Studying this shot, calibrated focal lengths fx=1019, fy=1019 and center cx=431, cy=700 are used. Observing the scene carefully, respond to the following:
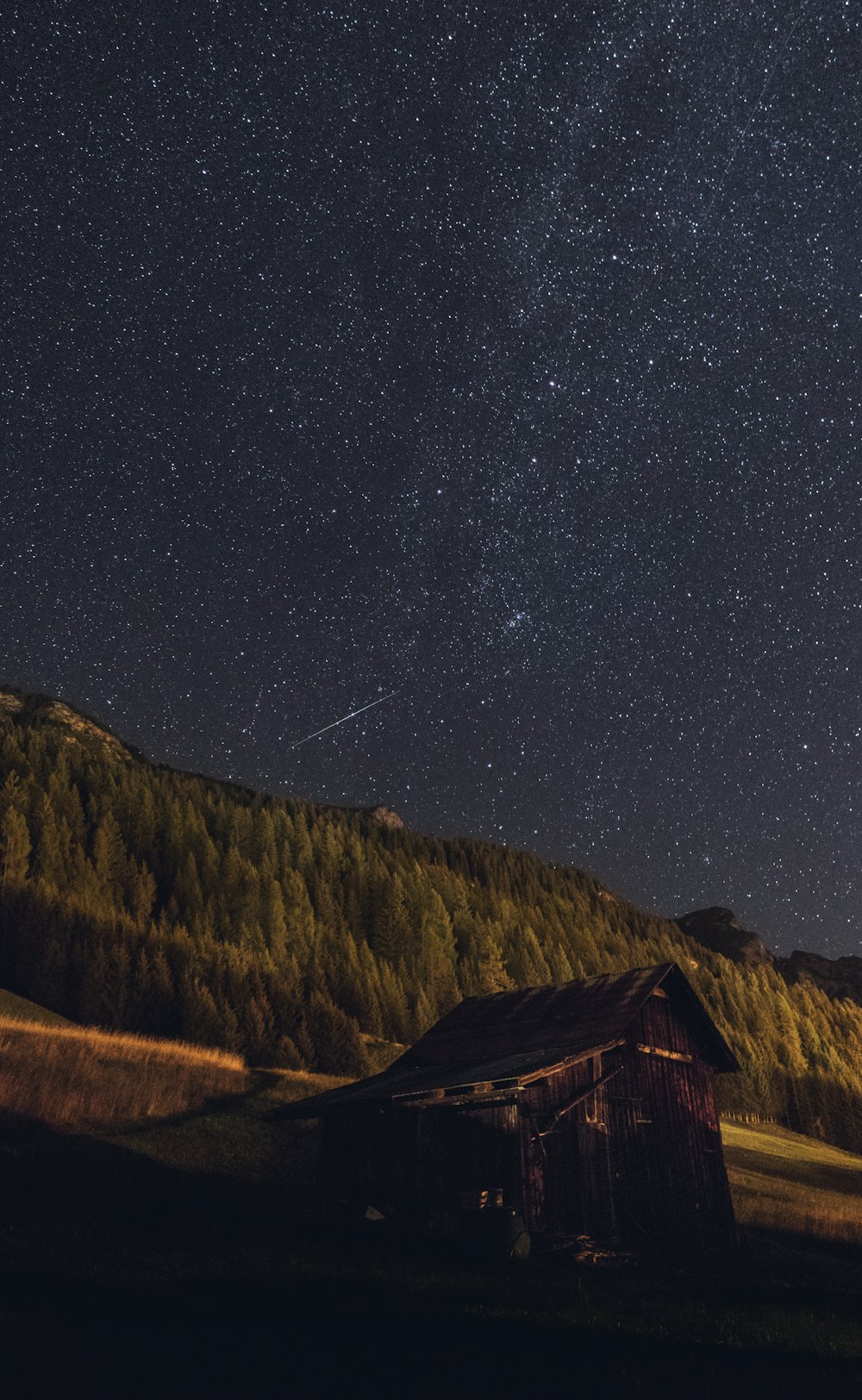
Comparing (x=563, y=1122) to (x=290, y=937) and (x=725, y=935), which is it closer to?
(x=290, y=937)

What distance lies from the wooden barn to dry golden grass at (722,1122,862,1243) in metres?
4.42

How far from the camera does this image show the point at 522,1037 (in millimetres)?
28609

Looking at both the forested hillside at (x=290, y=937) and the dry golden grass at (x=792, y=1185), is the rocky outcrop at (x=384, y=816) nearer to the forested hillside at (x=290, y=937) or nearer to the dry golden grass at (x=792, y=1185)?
the forested hillside at (x=290, y=937)

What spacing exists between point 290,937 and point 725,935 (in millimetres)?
82514

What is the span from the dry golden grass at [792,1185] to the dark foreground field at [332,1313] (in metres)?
8.02

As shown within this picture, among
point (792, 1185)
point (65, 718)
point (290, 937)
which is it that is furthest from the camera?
point (65, 718)

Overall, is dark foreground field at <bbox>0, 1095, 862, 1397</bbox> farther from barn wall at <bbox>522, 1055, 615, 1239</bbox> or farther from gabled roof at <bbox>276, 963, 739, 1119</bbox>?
gabled roof at <bbox>276, 963, 739, 1119</bbox>

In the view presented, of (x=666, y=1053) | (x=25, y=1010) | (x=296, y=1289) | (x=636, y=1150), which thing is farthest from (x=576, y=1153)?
(x=25, y=1010)

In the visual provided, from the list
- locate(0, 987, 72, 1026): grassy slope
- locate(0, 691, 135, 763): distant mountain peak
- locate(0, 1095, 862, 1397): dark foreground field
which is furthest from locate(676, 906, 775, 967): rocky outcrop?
locate(0, 1095, 862, 1397): dark foreground field

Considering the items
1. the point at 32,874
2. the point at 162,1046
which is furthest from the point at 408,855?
the point at 162,1046

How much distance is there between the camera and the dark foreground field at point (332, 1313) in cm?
1201

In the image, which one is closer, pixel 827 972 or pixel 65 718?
pixel 827 972

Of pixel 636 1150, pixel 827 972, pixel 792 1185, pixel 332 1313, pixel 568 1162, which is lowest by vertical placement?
pixel 332 1313

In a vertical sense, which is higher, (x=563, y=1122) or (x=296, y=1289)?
(x=563, y=1122)
